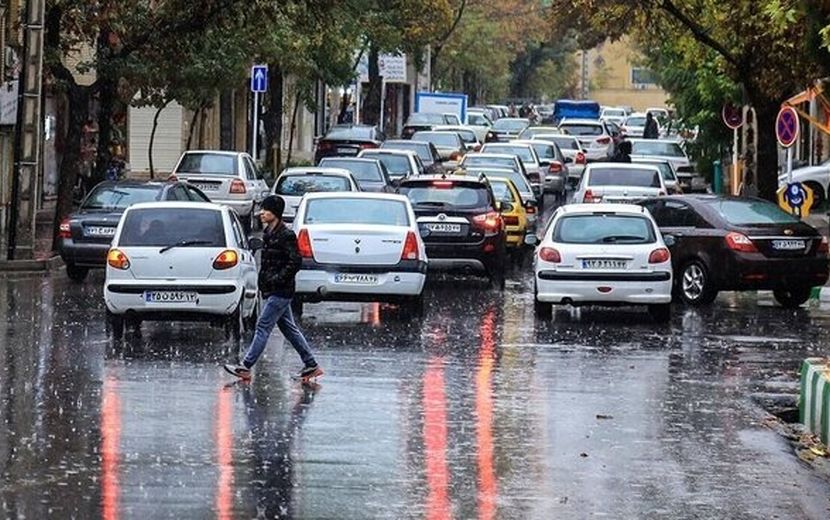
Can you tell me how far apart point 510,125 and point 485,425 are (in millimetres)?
60011

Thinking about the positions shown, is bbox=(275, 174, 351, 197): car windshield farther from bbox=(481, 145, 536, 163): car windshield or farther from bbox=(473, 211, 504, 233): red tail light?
bbox=(481, 145, 536, 163): car windshield

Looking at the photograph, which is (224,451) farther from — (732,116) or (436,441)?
(732,116)

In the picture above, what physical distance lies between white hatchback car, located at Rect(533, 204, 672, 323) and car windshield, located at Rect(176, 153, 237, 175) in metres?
16.3

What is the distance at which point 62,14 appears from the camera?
3356cm

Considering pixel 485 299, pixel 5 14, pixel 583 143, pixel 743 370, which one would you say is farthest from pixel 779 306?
pixel 583 143

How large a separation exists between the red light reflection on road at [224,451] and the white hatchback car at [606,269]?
7857mm

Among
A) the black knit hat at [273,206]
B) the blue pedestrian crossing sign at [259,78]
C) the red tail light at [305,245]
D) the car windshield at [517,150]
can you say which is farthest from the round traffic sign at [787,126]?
the blue pedestrian crossing sign at [259,78]

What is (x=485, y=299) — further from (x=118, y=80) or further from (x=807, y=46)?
(x=118, y=80)

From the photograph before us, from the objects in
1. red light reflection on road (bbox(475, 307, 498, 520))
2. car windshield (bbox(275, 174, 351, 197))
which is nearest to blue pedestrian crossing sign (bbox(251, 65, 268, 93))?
car windshield (bbox(275, 174, 351, 197))

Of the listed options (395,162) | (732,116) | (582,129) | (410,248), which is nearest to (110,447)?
(410,248)

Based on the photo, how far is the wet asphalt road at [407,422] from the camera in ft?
37.7

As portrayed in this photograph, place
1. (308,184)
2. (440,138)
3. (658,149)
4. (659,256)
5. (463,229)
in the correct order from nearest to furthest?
1. (659,256)
2. (463,229)
3. (308,184)
4. (658,149)
5. (440,138)

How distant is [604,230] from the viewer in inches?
950

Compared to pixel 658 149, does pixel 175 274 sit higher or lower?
lower
